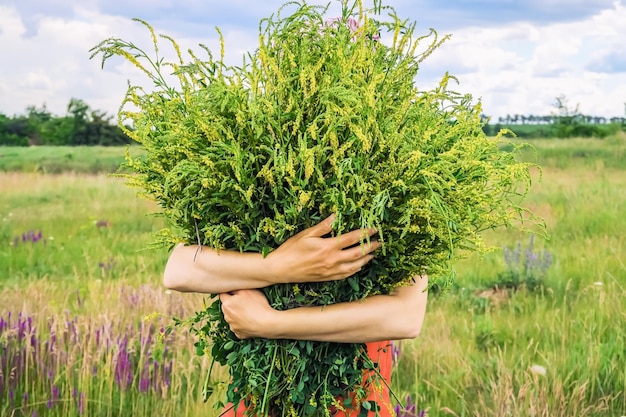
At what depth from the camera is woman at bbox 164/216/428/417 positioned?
7.26ft

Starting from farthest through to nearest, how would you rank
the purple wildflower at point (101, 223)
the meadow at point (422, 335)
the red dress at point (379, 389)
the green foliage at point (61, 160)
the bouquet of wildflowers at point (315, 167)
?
1. the green foliage at point (61, 160)
2. the purple wildflower at point (101, 223)
3. the meadow at point (422, 335)
4. the red dress at point (379, 389)
5. the bouquet of wildflowers at point (315, 167)

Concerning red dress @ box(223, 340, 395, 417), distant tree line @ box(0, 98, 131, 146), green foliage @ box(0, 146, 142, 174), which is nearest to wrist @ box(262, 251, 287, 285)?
red dress @ box(223, 340, 395, 417)

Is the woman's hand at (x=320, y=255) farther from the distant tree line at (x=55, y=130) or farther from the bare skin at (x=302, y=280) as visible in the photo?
the distant tree line at (x=55, y=130)

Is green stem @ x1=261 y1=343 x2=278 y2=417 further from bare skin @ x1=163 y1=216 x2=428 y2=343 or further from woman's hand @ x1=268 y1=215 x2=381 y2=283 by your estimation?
woman's hand @ x1=268 y1=215 x2=381 y2=283

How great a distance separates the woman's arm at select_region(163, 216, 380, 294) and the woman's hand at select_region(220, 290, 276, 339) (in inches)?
1.4

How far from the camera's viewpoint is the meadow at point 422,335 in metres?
3.99

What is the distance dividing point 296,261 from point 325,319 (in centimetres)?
22

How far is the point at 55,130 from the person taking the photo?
24938 millimetres

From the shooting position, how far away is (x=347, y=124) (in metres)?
2.16

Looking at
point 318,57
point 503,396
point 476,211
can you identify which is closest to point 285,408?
point 476,211

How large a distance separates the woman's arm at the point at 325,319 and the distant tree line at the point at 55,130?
23.3 m

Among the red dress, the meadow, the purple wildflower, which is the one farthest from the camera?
the purple wildflower

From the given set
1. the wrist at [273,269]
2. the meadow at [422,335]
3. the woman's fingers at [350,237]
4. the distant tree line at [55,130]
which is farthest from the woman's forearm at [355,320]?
the distant tree line at [55,130]

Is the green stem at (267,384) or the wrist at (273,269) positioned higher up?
the wrist at (273,269)
